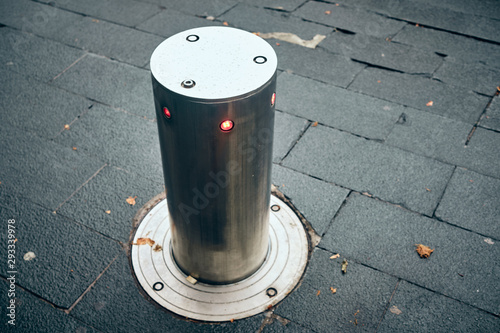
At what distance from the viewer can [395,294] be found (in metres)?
3.24

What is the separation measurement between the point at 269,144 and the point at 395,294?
1.45 metres

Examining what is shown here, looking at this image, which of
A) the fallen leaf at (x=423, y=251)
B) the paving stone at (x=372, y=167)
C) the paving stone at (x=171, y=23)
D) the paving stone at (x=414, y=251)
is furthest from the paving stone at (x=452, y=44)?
the fallen leaf at (x=423, y=251)

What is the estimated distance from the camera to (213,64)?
2498 mm

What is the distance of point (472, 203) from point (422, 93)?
1.52 m

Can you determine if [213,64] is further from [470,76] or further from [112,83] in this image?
[470,76]

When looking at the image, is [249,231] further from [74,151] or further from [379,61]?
[379,61]

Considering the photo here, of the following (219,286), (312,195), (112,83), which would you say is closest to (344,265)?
(312,195)

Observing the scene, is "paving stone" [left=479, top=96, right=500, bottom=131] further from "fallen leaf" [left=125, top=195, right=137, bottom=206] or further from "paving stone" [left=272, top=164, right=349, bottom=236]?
"fallen leaf" [left=125, top=195, right=137, bottom=206]

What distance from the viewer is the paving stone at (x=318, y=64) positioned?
16.9 ft

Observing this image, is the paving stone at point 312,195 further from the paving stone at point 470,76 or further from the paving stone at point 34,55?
the paving stone at point 34,55

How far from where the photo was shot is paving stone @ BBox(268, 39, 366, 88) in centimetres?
515

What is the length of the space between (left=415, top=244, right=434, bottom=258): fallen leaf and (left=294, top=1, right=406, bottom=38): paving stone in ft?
10.3

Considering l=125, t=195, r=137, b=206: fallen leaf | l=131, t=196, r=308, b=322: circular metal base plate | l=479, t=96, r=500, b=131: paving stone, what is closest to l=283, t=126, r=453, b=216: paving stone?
l=131, t=196, r=308, b=322: circular metal base plate

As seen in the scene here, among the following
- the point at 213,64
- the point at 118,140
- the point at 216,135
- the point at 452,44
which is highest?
the point at 213,64
